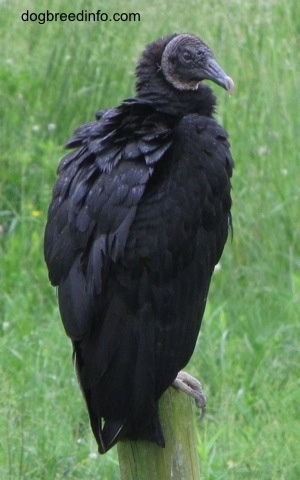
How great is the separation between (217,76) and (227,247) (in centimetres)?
166

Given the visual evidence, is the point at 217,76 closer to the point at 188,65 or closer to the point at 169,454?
the point at 188,65

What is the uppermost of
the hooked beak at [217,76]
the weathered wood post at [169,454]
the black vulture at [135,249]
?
the hooked beak at [217,76]

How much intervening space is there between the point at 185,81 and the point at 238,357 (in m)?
1.33

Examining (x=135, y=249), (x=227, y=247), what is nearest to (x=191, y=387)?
(x=135, y=249)

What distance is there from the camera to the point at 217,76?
3.37 m

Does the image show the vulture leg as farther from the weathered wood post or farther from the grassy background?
the grassy background

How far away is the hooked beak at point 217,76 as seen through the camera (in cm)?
334

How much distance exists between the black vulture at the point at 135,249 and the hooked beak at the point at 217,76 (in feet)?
0.69

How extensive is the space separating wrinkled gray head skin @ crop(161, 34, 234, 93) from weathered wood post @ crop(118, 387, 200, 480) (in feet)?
3.53

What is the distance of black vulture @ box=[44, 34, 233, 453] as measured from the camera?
2.85 meters

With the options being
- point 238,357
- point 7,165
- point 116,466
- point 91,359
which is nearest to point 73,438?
point 116,466

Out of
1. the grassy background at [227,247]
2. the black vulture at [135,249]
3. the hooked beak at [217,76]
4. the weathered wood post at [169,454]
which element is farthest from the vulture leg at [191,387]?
the hooked beak at [217,76]

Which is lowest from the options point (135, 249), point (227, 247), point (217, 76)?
point (227, 247)

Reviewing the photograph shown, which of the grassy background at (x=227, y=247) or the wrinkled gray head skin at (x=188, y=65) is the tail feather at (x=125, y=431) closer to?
the grassy background at (x=227, y=247)
